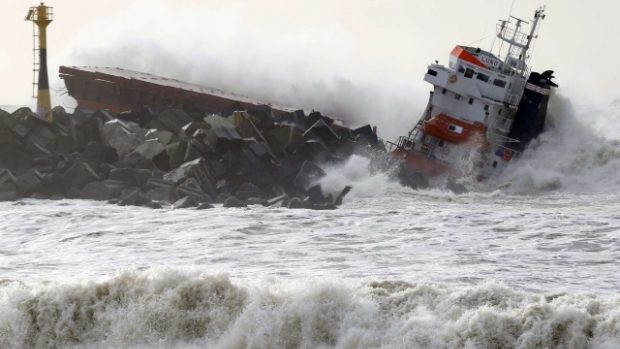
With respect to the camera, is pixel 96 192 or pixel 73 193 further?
pixel 73 193

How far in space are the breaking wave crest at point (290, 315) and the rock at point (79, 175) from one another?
34.1 ft

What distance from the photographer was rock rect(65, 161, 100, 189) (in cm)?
2834

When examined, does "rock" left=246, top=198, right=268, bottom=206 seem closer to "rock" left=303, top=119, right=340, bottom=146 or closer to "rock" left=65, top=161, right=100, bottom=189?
"rock" left=65, top=161, right=100, bottom=189

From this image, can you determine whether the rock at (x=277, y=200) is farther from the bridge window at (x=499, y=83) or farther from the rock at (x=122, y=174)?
the bridge window at (x=499, y=83)

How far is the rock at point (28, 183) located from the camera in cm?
2808

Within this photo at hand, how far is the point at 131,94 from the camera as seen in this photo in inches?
1548

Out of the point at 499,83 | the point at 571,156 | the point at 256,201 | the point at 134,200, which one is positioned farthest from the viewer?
the point at 499,83

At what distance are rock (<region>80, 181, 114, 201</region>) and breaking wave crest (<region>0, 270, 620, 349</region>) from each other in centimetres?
965

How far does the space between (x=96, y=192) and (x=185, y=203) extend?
2301mm

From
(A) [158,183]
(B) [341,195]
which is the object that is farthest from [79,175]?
(B) [341,195]

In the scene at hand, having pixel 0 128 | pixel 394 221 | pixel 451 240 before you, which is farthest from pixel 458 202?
pixel 0 128

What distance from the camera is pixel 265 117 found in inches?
1309

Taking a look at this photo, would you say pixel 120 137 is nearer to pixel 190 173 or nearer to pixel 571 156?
pixel 190 173

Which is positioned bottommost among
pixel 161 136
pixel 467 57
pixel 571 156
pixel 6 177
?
pixel 6 177
